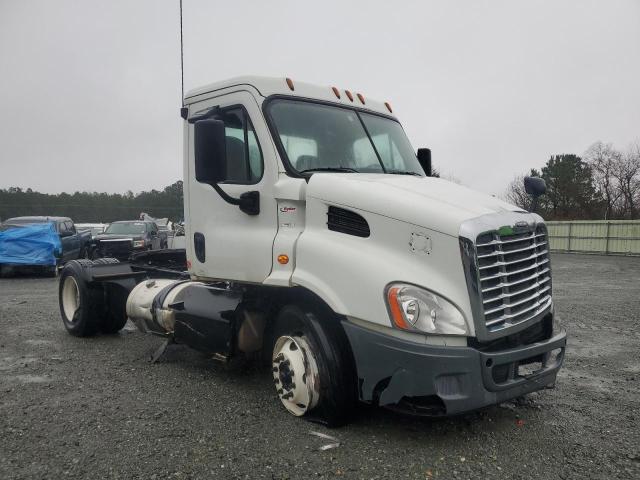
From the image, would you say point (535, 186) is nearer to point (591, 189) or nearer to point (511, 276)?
point (511, 276)

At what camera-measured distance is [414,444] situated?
139 inches

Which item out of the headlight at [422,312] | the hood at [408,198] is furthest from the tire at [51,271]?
the headlight at [422,312]

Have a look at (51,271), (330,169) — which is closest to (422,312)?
(330,169)

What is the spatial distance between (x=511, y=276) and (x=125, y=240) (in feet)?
54.0

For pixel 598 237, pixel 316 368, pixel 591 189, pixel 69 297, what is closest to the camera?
pixel 316 368

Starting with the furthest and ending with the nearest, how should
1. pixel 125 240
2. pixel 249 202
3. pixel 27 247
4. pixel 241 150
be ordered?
pixel 125 240 < pixel 27 247 < pixel 241 150 < pixel 249 202

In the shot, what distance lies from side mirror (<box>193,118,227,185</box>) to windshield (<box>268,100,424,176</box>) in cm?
54

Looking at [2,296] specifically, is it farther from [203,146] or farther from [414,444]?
[414,444]

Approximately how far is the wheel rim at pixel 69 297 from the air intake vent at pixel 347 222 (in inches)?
188

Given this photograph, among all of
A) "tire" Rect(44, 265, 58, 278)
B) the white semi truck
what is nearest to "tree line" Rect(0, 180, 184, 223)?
"tire" Rect(44, 265, 58, 278)

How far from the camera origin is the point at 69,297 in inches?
282

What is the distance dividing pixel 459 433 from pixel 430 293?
1192 millimetres

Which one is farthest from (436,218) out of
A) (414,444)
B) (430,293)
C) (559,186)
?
(559,186)

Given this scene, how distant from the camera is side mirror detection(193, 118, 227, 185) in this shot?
382 cm
